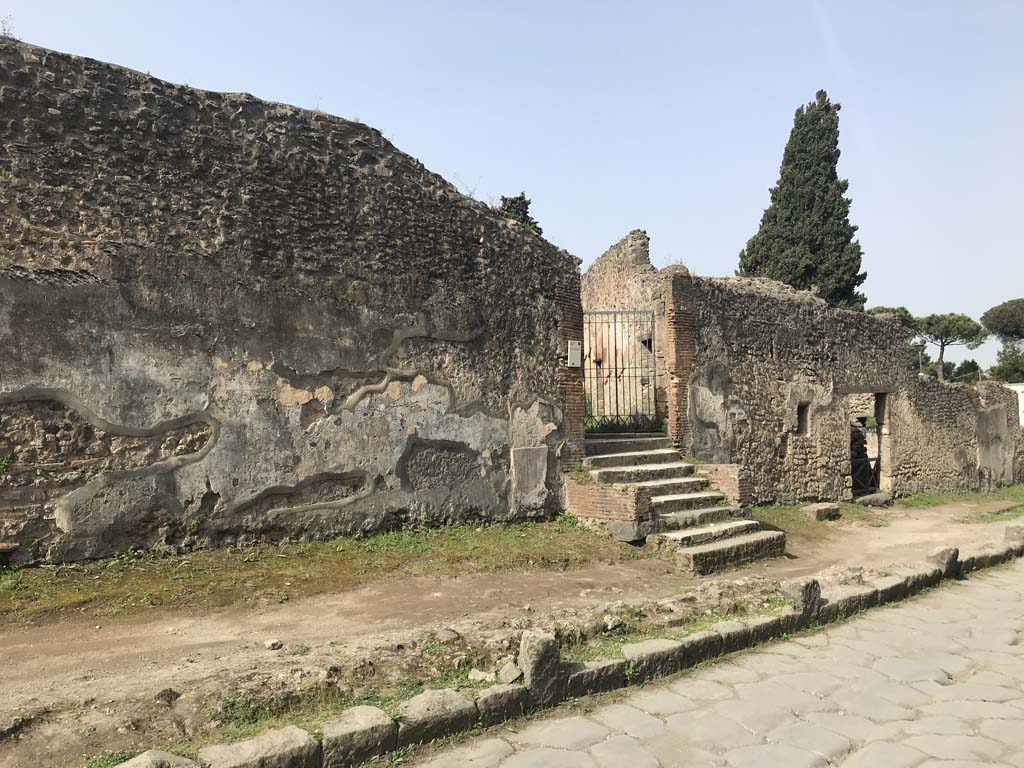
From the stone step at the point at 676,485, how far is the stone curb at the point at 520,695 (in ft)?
9.43

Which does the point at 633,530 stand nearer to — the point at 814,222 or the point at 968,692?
the point at 968,692

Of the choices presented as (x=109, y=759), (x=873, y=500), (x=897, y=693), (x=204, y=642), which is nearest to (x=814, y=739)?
(x=897, y=693)

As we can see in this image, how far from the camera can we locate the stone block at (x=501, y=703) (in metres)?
3.34

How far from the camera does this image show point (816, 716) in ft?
11.8

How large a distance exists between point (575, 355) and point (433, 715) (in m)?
Result: 5.88

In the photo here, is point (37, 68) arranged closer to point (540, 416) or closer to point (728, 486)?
point (540, 416)

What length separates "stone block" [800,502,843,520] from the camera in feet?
35.1

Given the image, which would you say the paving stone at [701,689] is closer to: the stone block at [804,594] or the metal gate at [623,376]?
the stone block at [804,594]

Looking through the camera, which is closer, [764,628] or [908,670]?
[908,670]

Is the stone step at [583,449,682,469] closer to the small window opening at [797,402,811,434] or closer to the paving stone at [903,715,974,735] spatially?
the small window opening at [797,402,811,434]

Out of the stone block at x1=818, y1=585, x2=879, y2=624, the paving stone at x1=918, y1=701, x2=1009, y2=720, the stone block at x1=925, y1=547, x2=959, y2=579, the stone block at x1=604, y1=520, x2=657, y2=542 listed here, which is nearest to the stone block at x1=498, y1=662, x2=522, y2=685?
the paving stone at x1=918, y1=701, x2=1009, y2=720

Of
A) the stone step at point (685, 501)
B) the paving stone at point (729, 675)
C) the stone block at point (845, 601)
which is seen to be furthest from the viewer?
the stone step at point (685, 501)

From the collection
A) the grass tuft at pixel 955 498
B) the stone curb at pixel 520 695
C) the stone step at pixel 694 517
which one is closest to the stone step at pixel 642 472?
the stone step at pixel 694 517

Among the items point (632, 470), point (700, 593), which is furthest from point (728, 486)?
point (700, 593)
